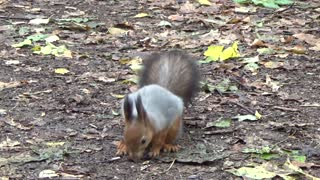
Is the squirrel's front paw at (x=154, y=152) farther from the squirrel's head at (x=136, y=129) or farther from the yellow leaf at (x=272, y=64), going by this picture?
the yellow leaf at (x=272, y=64)

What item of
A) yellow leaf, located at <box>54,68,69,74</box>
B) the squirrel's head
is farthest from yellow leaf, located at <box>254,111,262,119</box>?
yellow leaf, located at <box>54,68,69,74</box>

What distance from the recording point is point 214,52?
625 cm

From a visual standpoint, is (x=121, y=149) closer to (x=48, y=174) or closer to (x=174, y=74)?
(x=48, y=174)

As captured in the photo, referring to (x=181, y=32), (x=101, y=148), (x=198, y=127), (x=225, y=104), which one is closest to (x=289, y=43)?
(x=181, y=32)

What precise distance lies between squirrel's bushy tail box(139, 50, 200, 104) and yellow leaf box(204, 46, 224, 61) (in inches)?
53.5

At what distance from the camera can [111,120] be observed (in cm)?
482

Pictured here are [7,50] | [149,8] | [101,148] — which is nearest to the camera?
[101,148]

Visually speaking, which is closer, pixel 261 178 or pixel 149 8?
pixel 261 178

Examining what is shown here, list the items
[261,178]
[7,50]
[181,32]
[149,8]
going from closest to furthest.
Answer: [261,178]
[7,50]
[181,32]
[149,8]

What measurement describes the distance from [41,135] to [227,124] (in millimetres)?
1147

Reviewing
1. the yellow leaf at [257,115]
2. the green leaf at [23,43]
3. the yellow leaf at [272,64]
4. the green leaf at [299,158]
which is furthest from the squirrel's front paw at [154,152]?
the green leaf at [23,43]

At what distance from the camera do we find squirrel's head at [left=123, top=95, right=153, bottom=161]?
398 cm

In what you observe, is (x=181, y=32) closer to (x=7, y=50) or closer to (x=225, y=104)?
(x=7, y=50)

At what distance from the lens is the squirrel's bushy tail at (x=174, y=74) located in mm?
4648
